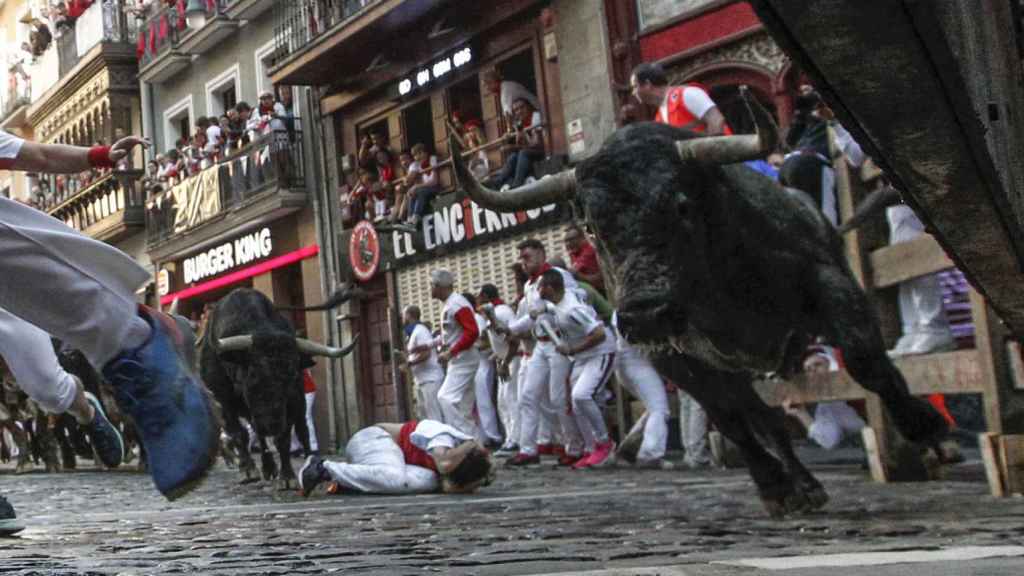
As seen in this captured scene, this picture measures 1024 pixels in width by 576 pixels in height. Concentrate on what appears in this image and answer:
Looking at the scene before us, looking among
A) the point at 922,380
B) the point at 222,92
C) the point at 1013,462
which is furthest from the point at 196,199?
the point at 1013,462

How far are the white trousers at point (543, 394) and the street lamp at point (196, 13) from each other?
19.8 metres

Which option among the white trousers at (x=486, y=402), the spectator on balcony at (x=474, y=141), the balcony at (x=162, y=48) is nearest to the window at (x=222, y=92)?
the balcony at (x=162, y=48)

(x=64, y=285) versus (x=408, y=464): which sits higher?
(x=64, y=285)

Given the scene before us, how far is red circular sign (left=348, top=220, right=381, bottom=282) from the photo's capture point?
2591 cm

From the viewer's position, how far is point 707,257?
238 inches

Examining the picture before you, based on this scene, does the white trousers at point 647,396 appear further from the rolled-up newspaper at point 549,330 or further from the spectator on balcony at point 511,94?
the spectator on balcony at point 511,94

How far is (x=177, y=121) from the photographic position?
35500mm

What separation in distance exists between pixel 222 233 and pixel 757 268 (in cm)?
2657

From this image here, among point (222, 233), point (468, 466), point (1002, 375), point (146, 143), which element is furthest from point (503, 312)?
point (222, 233)

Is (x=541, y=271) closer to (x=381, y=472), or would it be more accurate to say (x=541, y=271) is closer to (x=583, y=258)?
(x=583, y=258)

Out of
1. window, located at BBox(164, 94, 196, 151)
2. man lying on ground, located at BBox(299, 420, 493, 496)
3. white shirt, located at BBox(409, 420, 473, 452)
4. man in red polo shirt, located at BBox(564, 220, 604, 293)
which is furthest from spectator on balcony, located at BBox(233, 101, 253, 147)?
white shirt, located at BBox(409, 420, 473, 452)

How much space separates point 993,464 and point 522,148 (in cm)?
1517

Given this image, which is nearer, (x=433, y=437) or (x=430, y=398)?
(x=433, y=437)

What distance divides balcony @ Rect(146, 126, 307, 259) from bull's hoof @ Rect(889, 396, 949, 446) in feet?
75.3
